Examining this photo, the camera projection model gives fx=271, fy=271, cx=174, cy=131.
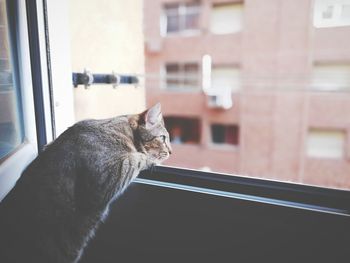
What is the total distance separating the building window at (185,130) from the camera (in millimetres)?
4914

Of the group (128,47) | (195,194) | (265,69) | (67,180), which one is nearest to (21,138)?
(67,180)

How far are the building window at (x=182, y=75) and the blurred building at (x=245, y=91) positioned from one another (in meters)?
0.02

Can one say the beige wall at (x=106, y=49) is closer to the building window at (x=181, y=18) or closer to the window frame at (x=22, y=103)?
the window frame at (x=22, y=103)

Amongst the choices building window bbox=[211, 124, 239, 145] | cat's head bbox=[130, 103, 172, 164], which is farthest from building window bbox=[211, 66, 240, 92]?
cat's head bbox=[130, 103, 172, 164]

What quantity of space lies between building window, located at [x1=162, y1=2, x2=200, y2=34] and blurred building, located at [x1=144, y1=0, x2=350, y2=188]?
0.05 feet

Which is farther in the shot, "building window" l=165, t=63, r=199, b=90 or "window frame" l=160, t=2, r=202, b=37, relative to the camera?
"building window" l=165, t=63, r=199, b=90

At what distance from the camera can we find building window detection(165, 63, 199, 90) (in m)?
4.64

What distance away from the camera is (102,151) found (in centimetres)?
67

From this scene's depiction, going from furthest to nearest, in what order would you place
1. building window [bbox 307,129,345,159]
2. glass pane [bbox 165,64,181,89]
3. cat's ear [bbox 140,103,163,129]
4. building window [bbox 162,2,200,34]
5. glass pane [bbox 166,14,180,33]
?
glass pane [bbox 165,64,181,89] → glass pane [bbox 166,14,180,33] → building window [bbox 162,2,200,34] → building window [bbox 307,129,345,159] → cat's ear [bbox 140,103,163,129]

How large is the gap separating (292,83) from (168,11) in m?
2.37

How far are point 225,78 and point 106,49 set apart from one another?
365 centimetres

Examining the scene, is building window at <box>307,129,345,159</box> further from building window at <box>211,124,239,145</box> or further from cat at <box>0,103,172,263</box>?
cat at <box>0,103,172,263</box>

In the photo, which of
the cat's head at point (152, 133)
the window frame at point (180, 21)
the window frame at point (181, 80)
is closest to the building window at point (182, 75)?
the window frame at point (181, 80)

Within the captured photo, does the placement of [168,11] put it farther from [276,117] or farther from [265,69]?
[276,117]
